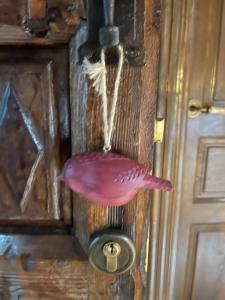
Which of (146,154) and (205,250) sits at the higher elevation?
(146,154)

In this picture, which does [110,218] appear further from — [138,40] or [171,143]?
[171,143]

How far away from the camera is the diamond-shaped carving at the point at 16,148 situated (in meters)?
0.39

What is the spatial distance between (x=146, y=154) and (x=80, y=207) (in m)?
0.11

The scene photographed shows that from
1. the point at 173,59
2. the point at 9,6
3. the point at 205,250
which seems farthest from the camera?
the point at 205,250

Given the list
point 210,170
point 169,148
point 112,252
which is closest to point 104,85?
point 112,252

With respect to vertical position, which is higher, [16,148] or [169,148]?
[16,148]

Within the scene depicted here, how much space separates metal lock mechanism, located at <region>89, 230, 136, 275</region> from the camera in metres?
0.41

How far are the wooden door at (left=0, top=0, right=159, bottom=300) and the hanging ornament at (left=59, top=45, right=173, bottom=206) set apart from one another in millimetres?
13

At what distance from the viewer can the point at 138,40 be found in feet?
1.17

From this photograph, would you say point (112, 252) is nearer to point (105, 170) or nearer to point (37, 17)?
point (105, 170)

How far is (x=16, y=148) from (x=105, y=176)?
0.42 ft

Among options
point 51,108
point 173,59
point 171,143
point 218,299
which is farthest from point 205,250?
point 51,108

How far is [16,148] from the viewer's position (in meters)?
0.41

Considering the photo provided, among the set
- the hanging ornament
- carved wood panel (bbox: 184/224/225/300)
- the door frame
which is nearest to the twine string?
the hanging ornament
